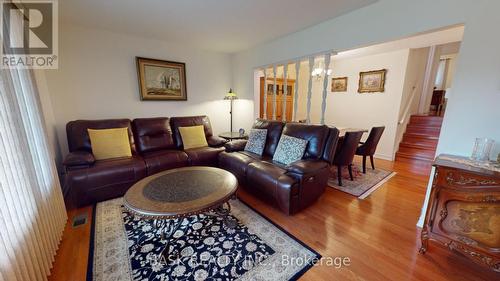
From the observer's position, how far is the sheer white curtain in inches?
41.4

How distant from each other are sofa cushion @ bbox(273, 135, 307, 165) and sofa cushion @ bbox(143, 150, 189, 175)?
58.5 inches

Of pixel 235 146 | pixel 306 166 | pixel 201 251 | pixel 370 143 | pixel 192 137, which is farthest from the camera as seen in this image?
pixel 192 137

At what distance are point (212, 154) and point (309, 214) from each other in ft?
5.98

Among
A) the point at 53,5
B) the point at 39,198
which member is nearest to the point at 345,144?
the point at 39,198

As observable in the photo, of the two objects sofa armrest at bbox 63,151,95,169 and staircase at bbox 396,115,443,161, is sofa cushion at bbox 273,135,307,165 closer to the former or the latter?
sofa armrest at bbox 63,151,95,169

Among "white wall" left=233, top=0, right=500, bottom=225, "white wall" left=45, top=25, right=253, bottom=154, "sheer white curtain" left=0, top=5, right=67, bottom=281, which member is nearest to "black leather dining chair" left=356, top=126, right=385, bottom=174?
"white wall" left=233, top=0, right=500, bottom=225

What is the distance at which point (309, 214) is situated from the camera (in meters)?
2.18

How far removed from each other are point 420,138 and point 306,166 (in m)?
4.22

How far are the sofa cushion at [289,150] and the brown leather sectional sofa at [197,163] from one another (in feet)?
0.34

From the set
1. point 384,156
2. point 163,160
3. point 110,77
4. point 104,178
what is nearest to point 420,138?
point 384,156

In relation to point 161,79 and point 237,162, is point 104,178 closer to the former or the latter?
point 237,162

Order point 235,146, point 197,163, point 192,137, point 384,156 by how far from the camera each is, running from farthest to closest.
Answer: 1. point 384,156
2. point 192,137
3. point 235,146
4. point 197,163

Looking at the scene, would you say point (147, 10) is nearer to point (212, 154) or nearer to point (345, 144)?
point (212, 154)

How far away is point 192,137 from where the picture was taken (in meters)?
3.42
